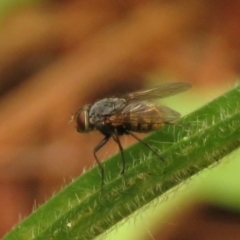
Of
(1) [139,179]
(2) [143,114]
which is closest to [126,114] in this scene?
(2) [143,114]

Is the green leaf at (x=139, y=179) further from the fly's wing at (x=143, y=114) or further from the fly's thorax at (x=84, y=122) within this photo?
the fly's thorax at (x=84, y=122)

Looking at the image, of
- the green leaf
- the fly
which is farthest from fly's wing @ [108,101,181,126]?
the green leaf

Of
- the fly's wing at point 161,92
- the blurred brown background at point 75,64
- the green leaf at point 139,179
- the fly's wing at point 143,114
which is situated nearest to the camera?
the green leaf at point 139,179

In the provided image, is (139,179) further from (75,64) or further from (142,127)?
(75,64)

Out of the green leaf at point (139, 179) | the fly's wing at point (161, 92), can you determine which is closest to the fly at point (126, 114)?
the fly's wing at point (161, 92)

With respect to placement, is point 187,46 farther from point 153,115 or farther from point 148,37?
point 153,115

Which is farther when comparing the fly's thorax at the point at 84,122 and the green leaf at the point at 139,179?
the fly's thorax at the point at 84,122
